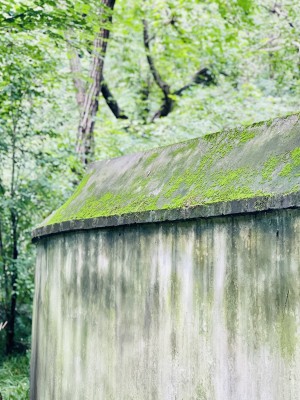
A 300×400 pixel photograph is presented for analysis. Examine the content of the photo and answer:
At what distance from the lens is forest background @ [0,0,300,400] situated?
7636mm

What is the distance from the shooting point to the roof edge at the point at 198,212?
297 cm

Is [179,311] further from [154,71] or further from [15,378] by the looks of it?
[154,71]

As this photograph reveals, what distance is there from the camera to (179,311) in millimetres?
3688

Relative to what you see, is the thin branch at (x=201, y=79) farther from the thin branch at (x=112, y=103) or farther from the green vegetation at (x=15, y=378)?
the green vegetation at (x=15, y=378)

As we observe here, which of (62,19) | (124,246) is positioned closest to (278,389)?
(124,246)

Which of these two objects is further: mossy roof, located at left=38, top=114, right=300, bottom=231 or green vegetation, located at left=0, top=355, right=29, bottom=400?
green vegetation, located at left=0, top=355, right=29, bottom=400

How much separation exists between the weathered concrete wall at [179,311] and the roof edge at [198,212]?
60 millimetres

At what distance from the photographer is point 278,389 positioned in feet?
9.57

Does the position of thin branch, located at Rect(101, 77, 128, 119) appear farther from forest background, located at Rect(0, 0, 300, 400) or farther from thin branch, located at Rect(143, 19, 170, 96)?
thin branch, located at Rect(143, 19, 170, 96)

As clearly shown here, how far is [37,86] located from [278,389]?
674 cm

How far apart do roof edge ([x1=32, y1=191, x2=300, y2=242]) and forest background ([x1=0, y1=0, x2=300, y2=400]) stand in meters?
2.75

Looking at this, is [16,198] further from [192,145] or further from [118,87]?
[118,87]

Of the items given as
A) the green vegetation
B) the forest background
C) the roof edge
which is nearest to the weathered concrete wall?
the roof edge

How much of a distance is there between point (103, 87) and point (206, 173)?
1045cm
